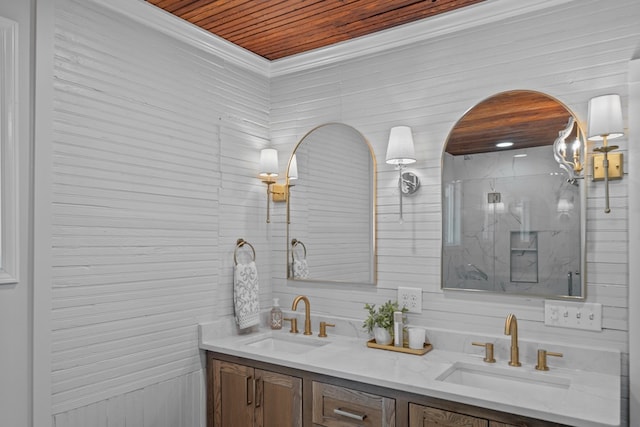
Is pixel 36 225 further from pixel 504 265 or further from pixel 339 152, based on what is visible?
pixel 504 265

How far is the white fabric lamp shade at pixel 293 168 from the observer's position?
2.92 meters

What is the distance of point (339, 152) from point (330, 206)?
1.03ft

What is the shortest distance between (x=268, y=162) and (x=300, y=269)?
0.67 m

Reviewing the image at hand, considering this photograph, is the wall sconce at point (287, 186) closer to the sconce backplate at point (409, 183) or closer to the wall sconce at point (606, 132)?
the sconce backplate at point (409, 183)

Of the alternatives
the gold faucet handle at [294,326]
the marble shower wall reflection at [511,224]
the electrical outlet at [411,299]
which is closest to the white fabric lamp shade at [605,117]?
the marble shower wall reflection at [511,224]

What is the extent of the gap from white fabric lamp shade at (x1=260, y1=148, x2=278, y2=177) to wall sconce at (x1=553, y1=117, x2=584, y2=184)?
1498mm

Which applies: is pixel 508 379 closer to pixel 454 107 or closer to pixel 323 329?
pixel 323 329

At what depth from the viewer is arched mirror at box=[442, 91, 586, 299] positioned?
208 cm

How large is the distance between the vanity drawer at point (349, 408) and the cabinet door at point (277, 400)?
0.10 metres

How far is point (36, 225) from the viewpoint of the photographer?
1.85 metres

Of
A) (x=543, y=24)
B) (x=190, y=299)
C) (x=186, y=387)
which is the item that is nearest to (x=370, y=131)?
(x=543, y=24)

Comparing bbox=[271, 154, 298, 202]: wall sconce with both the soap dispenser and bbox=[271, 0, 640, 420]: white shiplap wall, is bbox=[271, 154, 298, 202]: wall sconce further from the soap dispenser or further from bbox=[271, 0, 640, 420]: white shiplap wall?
the soap dispenser

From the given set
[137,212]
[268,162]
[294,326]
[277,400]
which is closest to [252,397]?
[277,400]

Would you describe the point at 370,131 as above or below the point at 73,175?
above
